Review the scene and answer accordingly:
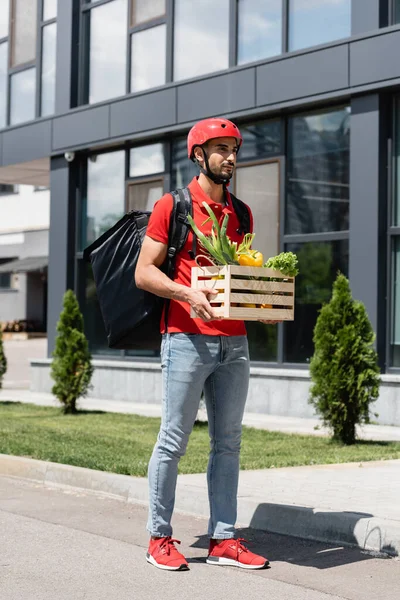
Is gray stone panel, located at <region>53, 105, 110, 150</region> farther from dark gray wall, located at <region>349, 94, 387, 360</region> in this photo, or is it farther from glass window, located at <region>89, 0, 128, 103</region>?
dark gray wall, located at <region>349, 94, 387, 360</region>

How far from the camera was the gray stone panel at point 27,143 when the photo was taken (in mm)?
20250

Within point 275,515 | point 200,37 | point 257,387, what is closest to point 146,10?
point 200,37

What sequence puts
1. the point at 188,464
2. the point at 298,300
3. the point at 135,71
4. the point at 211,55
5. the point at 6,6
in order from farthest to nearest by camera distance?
the point at 6,6
the point at 135,71
the point at 211,55
the point at 298,300
the point at 188,464

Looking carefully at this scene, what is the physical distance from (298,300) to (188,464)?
6.63 metres

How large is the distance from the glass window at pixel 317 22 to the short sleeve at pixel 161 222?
1015 centimetres

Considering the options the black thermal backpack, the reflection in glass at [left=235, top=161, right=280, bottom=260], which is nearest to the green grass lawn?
the black thermal backpack

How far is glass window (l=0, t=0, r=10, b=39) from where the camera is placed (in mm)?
22141

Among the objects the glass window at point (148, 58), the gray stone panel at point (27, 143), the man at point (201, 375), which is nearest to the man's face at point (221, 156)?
the man at point (201, 375)

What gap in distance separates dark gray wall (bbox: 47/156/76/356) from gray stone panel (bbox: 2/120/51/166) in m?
0.40

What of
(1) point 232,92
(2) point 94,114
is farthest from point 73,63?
(1) point 232,92

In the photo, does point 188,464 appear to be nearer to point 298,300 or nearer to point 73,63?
point 298,300

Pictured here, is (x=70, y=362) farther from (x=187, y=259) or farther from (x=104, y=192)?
(x=187, y=259)

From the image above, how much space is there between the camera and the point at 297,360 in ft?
51.9

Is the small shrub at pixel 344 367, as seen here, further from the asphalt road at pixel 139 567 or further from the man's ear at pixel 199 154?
the man's ear at pixel 199 154
